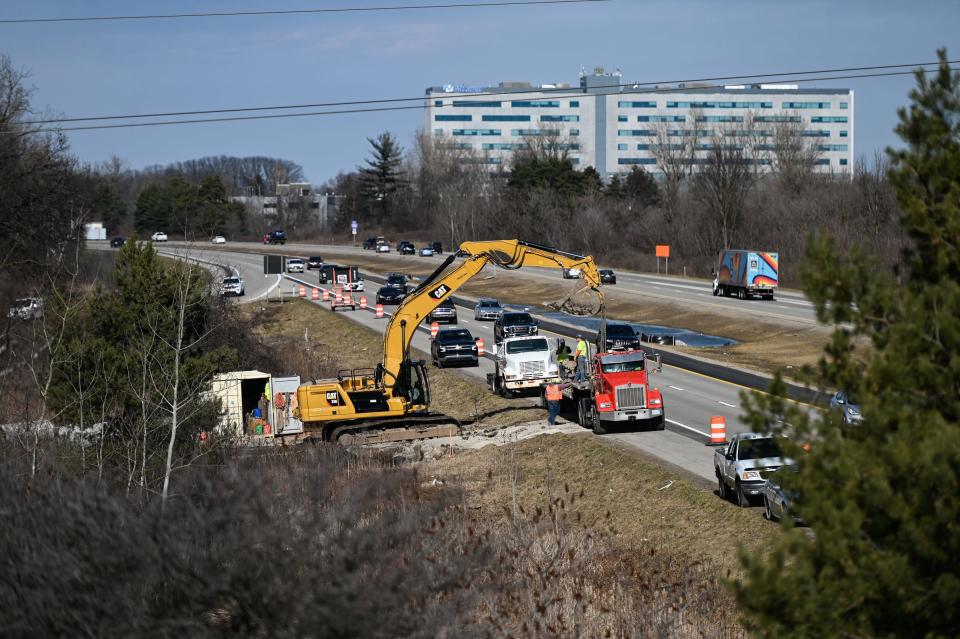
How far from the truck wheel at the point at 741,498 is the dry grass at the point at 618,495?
0.17 metres

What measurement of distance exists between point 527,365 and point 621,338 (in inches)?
251

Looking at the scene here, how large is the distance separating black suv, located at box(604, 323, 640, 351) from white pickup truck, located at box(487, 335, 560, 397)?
16.0 ft

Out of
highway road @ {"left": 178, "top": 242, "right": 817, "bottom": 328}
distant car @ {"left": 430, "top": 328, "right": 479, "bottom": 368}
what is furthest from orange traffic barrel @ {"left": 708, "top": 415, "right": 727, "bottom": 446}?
distant car @ {"left": 430, "top": 328, "right": 479, "bottom": 368}

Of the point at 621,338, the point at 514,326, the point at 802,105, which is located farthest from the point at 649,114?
the point at 621,338

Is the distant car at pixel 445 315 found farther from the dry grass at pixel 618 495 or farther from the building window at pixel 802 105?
the building window at pixel 802 105

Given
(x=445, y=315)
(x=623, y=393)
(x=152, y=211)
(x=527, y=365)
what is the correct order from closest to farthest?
(x=623, y=393), (x=527, y=365), (x=445, y=315), (x=152, y=211)

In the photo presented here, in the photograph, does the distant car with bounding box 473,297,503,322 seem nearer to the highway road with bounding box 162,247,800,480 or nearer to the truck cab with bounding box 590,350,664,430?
the highway road with bounding box 162,247,800,480

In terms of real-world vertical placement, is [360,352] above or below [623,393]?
below

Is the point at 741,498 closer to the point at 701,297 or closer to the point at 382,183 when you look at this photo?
the point at 701,297

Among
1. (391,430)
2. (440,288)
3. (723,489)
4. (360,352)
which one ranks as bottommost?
(360,352)

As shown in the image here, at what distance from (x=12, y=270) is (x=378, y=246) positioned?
9272cm

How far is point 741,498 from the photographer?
912 inches

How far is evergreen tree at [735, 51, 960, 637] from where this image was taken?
763 cm

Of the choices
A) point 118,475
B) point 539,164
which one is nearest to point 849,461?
point 118,475
